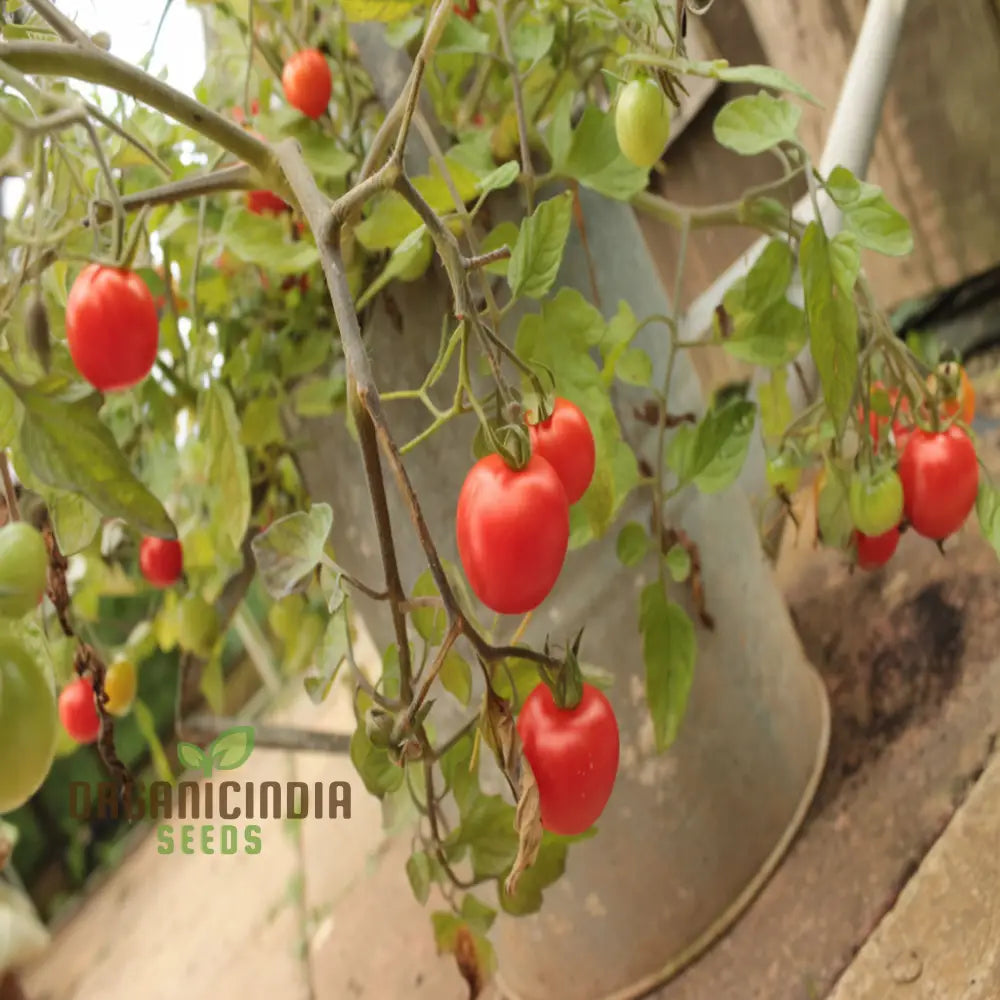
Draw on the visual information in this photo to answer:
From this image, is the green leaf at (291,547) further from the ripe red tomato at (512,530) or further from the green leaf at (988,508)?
the green leaf at (988,508)

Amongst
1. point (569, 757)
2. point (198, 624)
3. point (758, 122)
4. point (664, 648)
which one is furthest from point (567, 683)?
point (198, 624)

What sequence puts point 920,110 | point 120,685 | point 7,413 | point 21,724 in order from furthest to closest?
point 920,110
point 120,685
point 7,413
point 21,724

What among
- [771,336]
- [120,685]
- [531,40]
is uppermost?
[531,40]

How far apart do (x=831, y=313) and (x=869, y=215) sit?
51 millimetres

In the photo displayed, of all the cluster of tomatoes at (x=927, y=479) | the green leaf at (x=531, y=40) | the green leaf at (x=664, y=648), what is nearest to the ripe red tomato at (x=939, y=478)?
the cluster of tomatoes at (x=927, y=479)

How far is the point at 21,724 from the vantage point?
0.44 ft

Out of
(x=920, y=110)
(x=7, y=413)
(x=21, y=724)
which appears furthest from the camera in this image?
(x=920, y=110)

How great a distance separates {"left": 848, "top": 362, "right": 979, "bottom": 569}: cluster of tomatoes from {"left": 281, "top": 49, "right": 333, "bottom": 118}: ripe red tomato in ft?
0.95

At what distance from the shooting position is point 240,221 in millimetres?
344

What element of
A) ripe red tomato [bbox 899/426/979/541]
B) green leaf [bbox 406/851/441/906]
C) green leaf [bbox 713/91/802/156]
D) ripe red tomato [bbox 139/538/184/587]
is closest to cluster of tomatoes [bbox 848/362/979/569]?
ripe red tomato [bbox 899/426/979/541]

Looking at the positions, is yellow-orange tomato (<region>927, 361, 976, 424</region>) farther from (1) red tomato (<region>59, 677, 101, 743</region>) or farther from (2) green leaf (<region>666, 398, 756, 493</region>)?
(1) red tomato (<region>59, 677, 101, 743</region>)

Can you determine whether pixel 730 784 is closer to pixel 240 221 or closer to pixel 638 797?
pixel 638 797

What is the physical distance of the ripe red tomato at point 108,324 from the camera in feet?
0.84

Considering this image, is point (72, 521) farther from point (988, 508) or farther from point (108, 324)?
point (988, 508)
